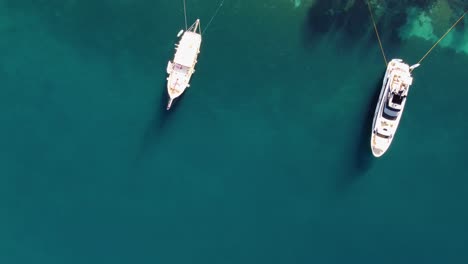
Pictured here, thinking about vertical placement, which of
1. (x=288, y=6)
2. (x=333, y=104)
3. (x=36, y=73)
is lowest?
(x=36, y=73)

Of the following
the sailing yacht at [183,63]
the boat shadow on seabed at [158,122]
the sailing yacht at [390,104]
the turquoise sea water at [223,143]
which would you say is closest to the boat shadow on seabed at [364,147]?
the turquoise sea water at [223,143]

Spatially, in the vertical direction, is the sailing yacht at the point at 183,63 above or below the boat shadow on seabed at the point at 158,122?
above

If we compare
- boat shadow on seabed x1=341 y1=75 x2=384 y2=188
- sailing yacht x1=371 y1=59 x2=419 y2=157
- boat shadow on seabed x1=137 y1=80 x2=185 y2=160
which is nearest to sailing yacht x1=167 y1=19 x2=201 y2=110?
boat shadow on seabed x1=137 y1=80 x2=185 y2=160

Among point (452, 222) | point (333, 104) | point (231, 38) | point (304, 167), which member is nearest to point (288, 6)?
point (231, 38)

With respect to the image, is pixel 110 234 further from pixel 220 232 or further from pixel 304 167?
pixel 304 167

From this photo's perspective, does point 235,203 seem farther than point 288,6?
Yes

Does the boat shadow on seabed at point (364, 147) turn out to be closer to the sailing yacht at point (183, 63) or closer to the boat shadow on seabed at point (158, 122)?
the sailing yacht at point (183, 63)
